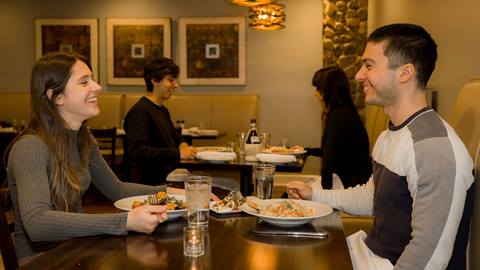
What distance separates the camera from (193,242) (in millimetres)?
1293

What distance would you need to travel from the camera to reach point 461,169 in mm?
1377

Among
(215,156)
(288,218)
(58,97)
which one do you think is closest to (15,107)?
(215,156)

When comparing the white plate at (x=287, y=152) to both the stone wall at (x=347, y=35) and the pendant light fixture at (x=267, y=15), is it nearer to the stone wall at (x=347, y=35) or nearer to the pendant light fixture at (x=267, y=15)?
the pendant light fixture at (x=267, y=15)

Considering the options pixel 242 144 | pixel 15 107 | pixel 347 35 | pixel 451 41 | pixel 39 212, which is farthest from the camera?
pixel 15 107

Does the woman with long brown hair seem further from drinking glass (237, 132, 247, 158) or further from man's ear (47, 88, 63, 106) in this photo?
drinking glass (237, 132, 247, 158)

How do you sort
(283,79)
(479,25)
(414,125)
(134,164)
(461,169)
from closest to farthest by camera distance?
(461,169) → (414,125) → (479,25) → (134,164) → (283,79)

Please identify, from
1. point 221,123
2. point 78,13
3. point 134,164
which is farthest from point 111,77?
point 134,164

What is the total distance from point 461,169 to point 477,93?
366 mm

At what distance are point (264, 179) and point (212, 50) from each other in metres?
5.06

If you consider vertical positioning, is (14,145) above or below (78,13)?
below

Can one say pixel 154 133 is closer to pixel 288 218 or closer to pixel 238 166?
pixel 238 166

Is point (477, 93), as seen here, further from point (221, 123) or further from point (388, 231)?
point (221, 123)

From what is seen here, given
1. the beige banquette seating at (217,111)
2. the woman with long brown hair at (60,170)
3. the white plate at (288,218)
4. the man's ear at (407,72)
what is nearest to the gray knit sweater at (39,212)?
the woman with long brown hair at (60,170)

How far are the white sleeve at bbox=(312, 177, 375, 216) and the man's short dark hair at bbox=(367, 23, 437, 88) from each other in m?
0.46
